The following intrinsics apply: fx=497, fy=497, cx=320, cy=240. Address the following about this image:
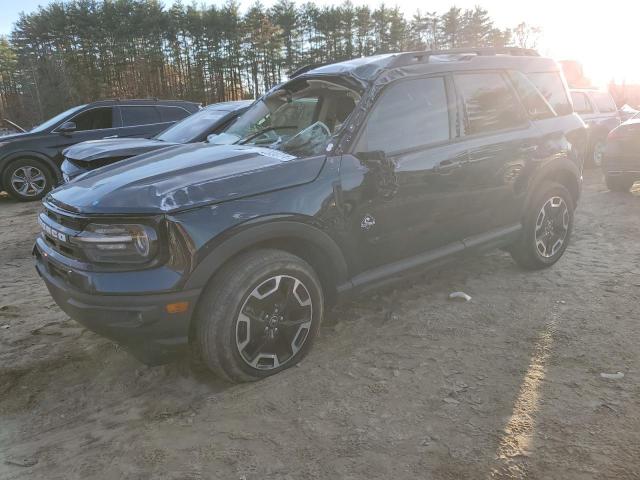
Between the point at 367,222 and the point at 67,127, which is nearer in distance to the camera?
the point at 367,222

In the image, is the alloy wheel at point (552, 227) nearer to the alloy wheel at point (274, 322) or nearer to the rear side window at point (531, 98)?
the rear side window at point (531, 98)

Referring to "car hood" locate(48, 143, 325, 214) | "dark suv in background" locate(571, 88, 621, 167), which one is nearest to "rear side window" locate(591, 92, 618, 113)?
"dark suv in background" locate(571, 88, 621, 167)

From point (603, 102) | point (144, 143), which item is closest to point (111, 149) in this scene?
point (144, 143)

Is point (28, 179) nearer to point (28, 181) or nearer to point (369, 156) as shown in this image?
point (28, 181)

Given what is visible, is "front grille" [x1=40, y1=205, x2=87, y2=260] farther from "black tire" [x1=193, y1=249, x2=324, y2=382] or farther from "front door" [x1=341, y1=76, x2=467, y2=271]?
"front door" [x1=341, y1=76, x2=467, y2=271]

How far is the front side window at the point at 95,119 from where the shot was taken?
920 cm

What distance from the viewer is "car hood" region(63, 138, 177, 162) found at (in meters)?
5.91

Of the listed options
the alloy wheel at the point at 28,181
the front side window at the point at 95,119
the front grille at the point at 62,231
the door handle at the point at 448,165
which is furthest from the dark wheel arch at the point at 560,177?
the alloy wheel at the point at 28,181

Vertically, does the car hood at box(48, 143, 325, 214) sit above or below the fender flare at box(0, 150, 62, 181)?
above

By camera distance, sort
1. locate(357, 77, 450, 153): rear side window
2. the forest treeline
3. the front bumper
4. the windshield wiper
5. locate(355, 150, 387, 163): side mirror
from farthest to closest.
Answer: the forest treeline
the windshield wiper
locate(357, 77, 450, 153): rear side window
locate(355, 150, 387, 163): side mirror
the front bumper

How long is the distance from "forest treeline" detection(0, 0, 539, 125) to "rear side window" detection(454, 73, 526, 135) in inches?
1895

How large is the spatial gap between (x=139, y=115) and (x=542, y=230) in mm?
7570

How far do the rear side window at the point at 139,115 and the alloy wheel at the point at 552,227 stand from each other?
24.0 feet

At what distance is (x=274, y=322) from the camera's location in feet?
9.72
